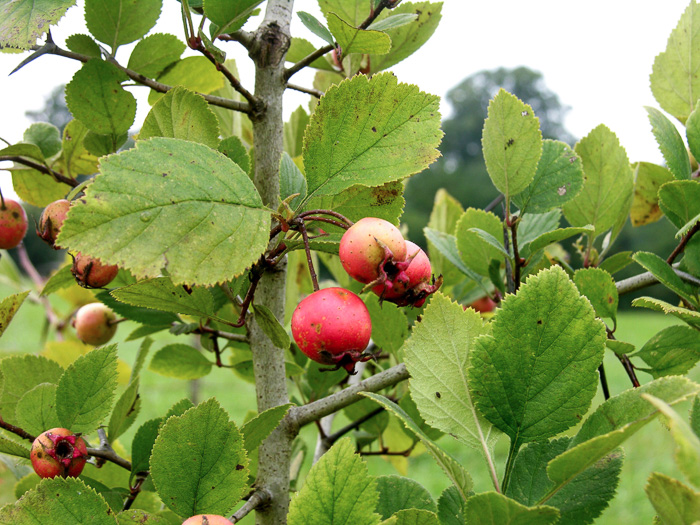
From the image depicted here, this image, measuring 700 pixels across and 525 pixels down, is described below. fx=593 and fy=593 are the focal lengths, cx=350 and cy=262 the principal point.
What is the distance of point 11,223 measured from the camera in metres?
0.89

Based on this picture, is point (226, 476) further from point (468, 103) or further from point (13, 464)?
point (468, 103)

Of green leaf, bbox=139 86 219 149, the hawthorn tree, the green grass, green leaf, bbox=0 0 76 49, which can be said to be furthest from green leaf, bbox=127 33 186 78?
the green grass

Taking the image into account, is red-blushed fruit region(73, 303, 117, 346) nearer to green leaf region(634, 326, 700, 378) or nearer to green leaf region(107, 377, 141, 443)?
green leaf region(107, 377, 141, 443)

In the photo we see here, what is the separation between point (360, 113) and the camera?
1.86ft

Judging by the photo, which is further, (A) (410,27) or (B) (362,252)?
(A) (410,27)

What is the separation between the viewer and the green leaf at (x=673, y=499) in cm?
37

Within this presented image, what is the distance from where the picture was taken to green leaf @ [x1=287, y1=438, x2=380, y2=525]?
43cm

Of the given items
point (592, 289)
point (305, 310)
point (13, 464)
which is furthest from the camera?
point (13, 464)

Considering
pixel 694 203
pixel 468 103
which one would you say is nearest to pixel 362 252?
pixel 694 203

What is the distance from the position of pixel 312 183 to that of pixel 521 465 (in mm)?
324

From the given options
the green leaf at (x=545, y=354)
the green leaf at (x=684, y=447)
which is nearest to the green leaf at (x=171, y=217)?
the green leaf at (x=545, y=354)

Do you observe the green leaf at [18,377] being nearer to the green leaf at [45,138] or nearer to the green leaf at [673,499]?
the green leaf at [45,138]

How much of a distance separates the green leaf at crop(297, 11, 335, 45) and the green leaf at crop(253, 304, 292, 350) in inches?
13.5

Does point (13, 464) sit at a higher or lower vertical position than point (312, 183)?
lower
